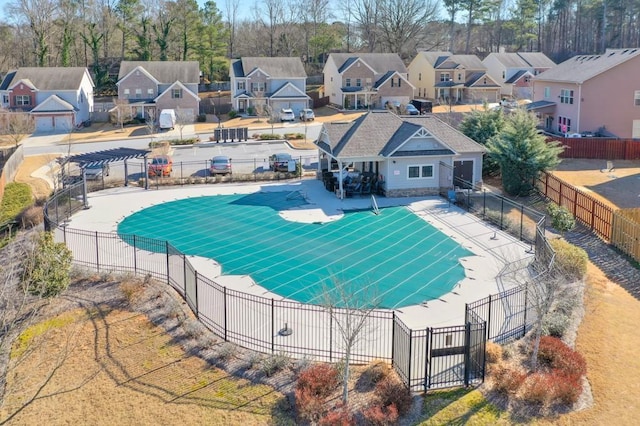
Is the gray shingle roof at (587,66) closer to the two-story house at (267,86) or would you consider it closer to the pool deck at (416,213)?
the pool deck at (416,213)

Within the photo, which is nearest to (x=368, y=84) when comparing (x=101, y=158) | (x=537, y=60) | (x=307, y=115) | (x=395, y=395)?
(x=307, y=115)

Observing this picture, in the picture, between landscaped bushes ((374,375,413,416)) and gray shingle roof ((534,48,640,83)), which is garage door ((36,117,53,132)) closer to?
gray shingle roof ((534,48,640,83))

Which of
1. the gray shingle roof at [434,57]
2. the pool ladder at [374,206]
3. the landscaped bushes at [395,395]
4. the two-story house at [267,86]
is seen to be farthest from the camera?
the gray shingle roof at [434,57]

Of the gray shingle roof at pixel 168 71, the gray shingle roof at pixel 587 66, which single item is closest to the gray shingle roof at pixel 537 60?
the gray shingle roof at pixel 587 66

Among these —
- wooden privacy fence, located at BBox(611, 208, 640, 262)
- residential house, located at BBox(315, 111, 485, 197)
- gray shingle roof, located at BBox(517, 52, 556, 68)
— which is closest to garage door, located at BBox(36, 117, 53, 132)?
residential house, located at BBox(315, 111, 485, 197)

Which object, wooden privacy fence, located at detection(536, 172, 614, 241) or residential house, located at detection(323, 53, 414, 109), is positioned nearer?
wooden privacy fence, located at detection(536, 172, 614, 241)

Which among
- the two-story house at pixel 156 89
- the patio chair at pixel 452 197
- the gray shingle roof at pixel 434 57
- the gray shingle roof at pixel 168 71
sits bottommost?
the patio chair at pixel 452 197
